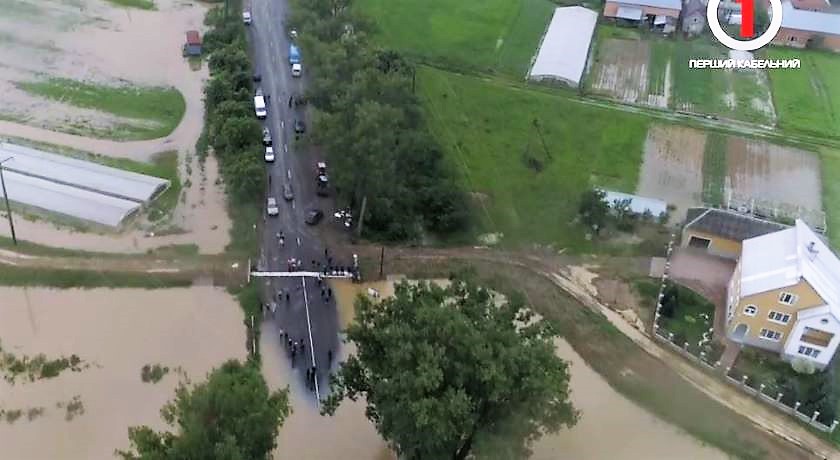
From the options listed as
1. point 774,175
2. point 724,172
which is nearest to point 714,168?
point 724,172

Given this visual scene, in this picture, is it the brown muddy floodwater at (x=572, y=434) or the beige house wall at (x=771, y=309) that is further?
the beige house wall at (x=771, y=309)

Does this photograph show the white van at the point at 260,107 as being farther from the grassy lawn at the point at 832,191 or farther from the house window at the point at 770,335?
the grassy lawn at the point at 832,191

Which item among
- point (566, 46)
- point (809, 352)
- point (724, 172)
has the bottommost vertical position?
point (809, 352)

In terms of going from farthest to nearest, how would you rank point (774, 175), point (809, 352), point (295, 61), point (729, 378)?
point (295, 61), point (774, 175), point (809, 352), point (729, 378)

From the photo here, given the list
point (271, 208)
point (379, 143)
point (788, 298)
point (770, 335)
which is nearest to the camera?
point (788, 298)

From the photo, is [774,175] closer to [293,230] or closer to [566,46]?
[566,46]

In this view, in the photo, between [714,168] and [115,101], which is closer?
[714,168]

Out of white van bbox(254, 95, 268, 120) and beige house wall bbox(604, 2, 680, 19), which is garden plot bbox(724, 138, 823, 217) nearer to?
beige house wall bbox(604, 2, 680, 19)

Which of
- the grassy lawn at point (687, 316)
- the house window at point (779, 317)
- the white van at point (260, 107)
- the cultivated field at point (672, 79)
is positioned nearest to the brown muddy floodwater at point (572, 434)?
the grassy lawn at point (687, 316)

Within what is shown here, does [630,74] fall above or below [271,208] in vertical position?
above
